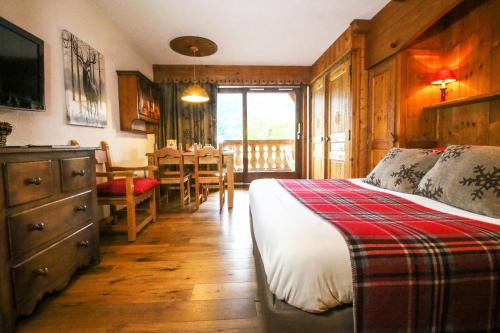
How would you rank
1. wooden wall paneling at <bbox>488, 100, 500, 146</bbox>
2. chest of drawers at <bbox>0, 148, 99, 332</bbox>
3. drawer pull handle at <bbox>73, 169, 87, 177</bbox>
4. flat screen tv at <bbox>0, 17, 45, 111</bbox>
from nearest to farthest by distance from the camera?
chest of drawers at <bbox>0, 148, 99, 332</bbox> < flat screen tv at <bbox>0, 17, 45, 111</bbox> < drawer pull handle at <bbox>73, 169, 87, 177</bbox> < wooden wall paneling at <bbox>488, 100, 500, 146</bbox>

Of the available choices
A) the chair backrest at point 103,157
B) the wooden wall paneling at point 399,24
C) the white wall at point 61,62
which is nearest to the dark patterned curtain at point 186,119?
the white wall at point 61,62

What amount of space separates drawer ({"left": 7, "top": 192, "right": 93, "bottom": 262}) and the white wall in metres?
0.65

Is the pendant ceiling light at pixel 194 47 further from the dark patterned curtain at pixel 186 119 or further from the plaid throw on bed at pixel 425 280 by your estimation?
the plaid throw on bed at pixel 425 280

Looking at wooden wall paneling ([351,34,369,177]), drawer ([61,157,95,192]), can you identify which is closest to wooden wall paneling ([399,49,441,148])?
wooden wall paneling ([351,34,369,177])

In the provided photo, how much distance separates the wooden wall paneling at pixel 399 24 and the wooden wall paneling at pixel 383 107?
0.14 meters

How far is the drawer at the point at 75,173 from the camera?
1471 millimetres

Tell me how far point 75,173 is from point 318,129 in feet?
12.7

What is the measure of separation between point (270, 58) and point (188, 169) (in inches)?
96.4

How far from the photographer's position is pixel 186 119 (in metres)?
4.80

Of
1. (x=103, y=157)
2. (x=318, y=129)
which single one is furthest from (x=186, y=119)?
(x=318, y=129)

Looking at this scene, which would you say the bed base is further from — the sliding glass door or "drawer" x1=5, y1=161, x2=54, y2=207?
the sliding glass door

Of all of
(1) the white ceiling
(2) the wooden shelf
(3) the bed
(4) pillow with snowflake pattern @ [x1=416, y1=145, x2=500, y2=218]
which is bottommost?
(3) the bed

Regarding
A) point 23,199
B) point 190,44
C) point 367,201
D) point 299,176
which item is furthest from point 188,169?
point 367,201

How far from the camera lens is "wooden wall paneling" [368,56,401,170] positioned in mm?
2668
